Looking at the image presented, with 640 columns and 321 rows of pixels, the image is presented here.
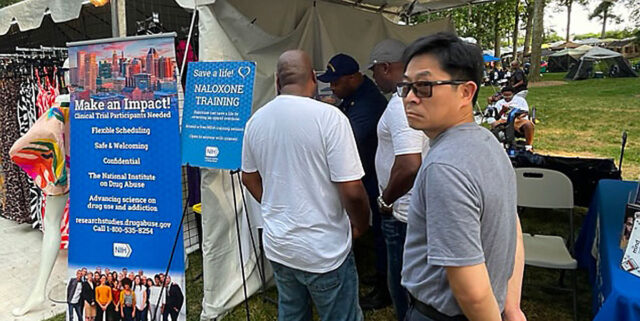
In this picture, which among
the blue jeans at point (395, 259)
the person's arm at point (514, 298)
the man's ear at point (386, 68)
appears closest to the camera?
the person's arm at point (514, 298)

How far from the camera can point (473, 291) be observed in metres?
0.86

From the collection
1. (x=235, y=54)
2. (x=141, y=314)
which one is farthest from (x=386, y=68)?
(x=141, y=314)

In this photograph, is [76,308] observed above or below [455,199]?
below

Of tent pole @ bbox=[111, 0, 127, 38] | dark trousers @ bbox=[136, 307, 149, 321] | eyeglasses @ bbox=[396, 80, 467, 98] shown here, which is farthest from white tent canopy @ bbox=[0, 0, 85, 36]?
eyeglasses @ bbox=[396, 80, 467, 98]

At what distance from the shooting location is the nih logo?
2170mm

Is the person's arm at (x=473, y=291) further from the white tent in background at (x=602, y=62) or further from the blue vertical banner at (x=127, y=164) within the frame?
the white tent in background at (x=602, y=62)

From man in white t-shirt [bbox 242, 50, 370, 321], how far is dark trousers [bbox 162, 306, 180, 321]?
36.2 inches

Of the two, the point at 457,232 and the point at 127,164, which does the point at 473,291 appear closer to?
the point at 457,232

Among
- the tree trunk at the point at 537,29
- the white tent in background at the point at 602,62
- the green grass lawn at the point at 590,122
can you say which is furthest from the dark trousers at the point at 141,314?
the white tent in background at the point at 602,62

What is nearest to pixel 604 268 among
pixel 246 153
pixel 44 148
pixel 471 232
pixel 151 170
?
pixel 471 232

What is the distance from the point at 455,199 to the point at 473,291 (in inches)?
7.9

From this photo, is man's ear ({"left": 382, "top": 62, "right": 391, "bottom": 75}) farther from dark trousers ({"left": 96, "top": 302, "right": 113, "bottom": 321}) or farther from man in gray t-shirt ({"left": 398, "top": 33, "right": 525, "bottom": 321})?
dark trousers ({"left": 96, "top": 302, "right": 113, "bottom": 321})

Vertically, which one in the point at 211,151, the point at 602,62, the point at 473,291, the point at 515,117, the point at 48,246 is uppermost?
the point at 602,62

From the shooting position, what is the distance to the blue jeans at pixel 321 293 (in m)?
1.56
